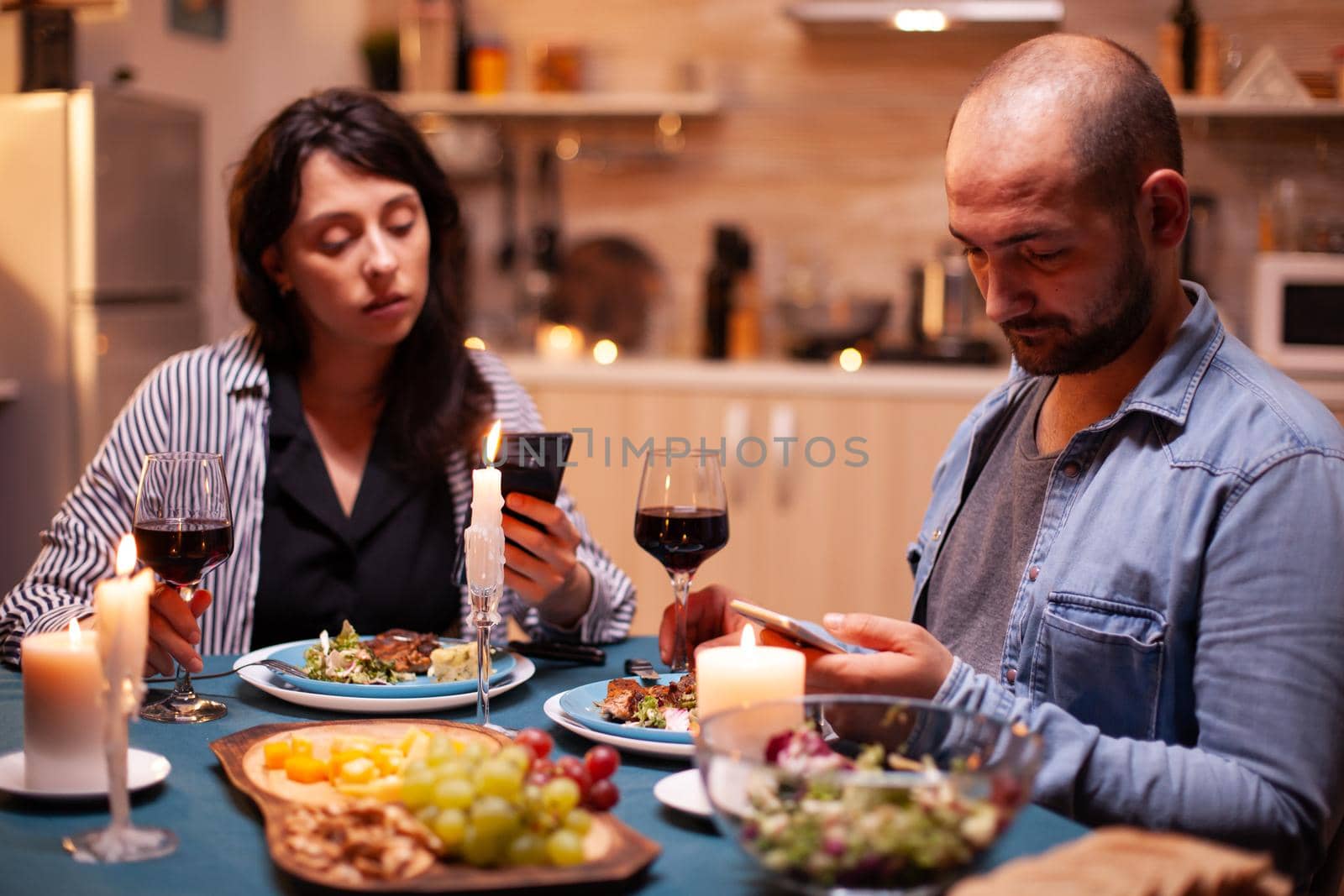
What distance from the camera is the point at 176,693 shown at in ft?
4.76

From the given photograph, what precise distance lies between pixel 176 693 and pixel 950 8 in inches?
129

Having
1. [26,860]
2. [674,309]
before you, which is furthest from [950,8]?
[26,860]

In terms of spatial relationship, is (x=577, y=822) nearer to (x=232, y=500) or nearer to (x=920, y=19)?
(x=232, y=500)

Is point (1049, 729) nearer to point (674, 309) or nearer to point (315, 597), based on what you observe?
point (315, 597)

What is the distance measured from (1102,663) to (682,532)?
0.45 metres

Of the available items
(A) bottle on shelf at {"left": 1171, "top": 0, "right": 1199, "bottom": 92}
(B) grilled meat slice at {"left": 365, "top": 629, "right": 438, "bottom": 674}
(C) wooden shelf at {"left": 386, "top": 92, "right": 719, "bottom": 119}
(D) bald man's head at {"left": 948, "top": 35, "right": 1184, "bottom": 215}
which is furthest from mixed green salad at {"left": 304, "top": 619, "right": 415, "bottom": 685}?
(A) bottle on shelf at {"left": 1171, "top": 0, "right": 1199, "bottom": 92}

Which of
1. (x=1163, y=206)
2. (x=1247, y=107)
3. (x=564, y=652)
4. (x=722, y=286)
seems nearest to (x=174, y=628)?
(x=564, y=652)

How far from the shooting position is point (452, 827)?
95 cm

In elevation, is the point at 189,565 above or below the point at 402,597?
above

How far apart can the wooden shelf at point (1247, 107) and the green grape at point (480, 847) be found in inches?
137

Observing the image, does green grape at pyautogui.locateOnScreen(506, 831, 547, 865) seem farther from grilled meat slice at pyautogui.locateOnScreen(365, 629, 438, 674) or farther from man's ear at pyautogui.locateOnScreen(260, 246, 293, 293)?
man's ear at pyautogui.locateOnScreen(260, 246, 293, 293)

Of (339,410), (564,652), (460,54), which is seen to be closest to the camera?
(564,652)

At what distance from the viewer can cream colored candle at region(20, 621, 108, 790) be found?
113 cm

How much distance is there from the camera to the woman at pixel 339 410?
A: 199 centimetres
